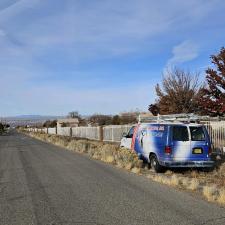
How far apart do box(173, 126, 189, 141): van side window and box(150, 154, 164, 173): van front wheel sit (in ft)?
4.09

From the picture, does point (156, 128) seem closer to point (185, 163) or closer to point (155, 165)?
point (155, 165)

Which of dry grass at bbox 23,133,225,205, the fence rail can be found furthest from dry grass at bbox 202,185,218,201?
the fence rail

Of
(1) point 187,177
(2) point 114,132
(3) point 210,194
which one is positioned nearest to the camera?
(3) point 210,194

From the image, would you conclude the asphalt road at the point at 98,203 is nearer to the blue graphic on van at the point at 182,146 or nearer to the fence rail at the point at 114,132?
the blue graphic on van at the point at 182,146

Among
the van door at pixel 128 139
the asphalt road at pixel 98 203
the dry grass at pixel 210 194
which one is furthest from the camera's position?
the van door at pixel 128 139

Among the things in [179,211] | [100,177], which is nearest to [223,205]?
[179,211]

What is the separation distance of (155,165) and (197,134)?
1.95 meters

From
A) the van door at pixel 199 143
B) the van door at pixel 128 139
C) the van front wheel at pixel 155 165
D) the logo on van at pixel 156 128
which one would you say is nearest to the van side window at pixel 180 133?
the van door at pixel 199 143

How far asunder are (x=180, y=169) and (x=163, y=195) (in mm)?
6298

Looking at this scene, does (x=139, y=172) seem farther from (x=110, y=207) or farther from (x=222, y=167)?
(x=110, y=207)

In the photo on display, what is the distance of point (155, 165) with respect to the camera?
15.9 metres

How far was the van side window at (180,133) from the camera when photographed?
15148 mm

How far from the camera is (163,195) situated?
1028 cm

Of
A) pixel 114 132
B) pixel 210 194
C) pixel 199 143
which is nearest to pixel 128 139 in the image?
pixel 199 143
